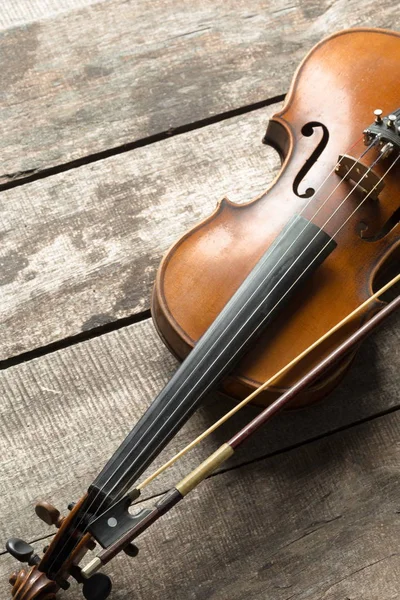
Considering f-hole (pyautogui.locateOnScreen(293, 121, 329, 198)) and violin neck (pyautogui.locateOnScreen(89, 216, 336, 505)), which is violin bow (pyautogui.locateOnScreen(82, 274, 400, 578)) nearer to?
violin neck (pyautogui.locateOnScreen(89, 216, 336, 505))

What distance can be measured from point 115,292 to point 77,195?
21cm

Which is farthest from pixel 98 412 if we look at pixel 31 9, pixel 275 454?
pixel 31 9

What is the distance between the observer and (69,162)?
163 centimetres

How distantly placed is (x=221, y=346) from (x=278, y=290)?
0.41 ft

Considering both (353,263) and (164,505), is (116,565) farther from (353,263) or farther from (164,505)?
(353,263)

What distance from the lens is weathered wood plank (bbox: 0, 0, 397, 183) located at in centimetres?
166

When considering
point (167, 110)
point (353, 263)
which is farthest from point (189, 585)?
point (167, 110)

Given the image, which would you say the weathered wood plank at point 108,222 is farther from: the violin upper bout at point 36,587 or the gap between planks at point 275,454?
the violin upper bout at point 36,587

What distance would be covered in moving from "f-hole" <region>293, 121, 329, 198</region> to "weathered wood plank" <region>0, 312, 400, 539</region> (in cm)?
31

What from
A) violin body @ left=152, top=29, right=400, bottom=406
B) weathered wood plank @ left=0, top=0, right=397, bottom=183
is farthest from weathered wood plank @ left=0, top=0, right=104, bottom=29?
violin body @ left=152, top=29, right=400, bottom=406

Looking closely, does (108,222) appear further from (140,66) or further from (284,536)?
(284,536)

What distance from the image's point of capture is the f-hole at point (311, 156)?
1.41 m

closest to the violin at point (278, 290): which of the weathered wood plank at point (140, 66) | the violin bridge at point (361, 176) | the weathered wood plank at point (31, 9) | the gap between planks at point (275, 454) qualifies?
the violin bridge at point (361, 176)

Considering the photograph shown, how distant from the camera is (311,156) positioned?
1.44 m
